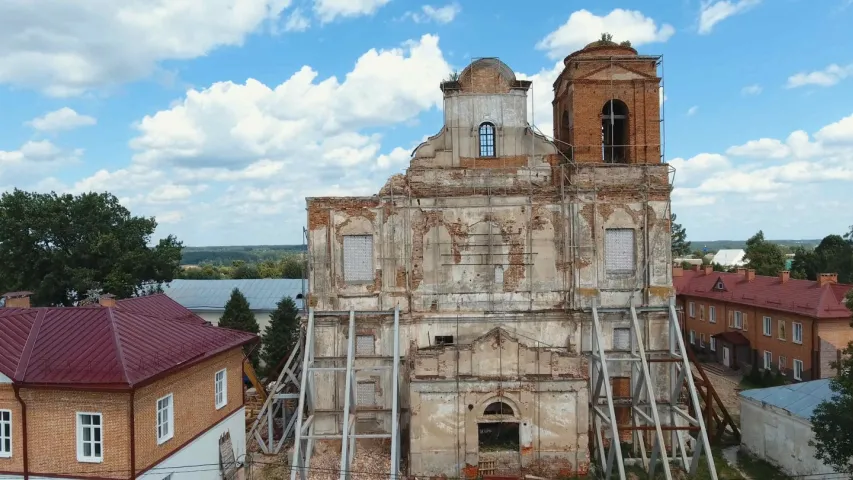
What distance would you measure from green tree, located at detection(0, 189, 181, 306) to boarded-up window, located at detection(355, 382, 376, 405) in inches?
730

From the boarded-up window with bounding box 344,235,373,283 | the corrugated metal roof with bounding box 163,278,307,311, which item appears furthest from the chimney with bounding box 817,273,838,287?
the corrugated metal roof with bounding box 163,278,307,311

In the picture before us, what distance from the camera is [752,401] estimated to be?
20578 mm

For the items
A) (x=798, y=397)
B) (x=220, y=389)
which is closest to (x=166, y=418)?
(x=220, y=389)

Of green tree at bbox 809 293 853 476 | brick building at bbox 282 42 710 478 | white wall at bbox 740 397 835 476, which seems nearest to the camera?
green tree at bbox 809 293 853 476

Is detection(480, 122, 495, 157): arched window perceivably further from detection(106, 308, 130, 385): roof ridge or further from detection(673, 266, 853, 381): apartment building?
detection(673, 266, 853, 381): apartment building

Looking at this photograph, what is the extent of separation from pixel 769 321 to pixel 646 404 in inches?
686

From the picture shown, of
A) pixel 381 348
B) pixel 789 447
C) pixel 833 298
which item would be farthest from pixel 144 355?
pixel 833 298

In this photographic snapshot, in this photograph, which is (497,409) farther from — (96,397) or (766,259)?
(766,259)

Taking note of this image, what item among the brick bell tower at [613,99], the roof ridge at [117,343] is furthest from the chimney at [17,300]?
the brick bell tower at [613,99]

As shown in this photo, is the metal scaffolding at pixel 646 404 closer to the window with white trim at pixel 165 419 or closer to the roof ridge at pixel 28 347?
the window with white trim at pixel 165 419

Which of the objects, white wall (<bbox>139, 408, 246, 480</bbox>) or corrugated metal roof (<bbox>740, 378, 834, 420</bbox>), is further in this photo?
corrugated metal roof (<bbox>740, 378, 834, 420</bbox>)

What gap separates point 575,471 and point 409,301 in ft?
26.6

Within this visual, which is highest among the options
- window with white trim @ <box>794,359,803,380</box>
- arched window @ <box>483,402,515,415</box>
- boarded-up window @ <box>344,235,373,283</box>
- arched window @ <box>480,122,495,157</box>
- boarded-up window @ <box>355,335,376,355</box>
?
arched window @ <box>480,122,495,157</box>

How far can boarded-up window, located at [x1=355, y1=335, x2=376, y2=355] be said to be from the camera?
21.2m
